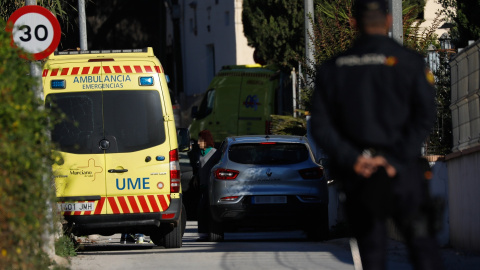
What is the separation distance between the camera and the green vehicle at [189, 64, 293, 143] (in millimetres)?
29734

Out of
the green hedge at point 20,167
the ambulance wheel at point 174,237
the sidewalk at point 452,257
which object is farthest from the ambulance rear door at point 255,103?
the green hedge at point 20,167

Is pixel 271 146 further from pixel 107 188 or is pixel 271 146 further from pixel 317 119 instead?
pixel 317 119

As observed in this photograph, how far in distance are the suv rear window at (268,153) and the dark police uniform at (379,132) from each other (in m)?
9.17

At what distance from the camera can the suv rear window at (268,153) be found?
15.0 m

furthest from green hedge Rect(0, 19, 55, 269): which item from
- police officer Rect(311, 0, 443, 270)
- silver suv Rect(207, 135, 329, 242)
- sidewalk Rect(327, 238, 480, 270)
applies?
silver suv Rect(207, 135, 329, 242)

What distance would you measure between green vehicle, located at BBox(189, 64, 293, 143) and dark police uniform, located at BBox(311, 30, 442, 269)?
23496 millimetres

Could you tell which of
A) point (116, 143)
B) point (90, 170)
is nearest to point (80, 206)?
point (90, 170)

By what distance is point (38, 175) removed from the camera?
24.5ft

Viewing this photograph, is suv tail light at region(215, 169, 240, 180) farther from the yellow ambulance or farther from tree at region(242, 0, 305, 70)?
tree at region(242, 0, 305, 70)

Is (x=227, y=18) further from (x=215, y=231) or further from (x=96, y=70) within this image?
(x=96, y=70)

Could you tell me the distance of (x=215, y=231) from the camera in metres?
15.2

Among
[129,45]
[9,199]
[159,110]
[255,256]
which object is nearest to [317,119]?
[9,199]

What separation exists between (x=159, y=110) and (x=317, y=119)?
742 centimetres

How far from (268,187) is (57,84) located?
3.31 meters
